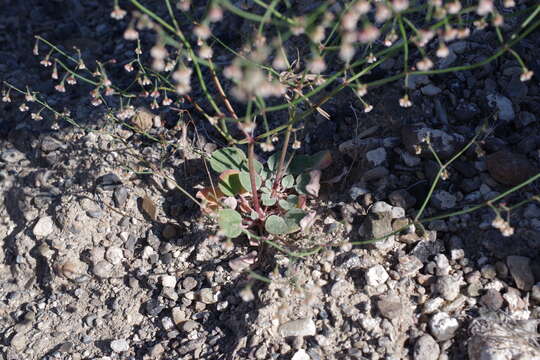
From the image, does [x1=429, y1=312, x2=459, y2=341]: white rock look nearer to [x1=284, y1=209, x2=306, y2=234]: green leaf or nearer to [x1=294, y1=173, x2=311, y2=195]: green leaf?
[x1=284, y1=209, x2=306, y2=234]: green leaf

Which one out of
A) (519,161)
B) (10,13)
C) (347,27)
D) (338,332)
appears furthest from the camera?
(10,13)

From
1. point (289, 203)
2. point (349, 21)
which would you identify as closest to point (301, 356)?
point (289, 203)

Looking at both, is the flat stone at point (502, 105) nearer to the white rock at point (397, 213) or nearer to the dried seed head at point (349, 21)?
the white rock at point (397, 213)

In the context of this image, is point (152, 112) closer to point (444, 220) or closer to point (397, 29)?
point (397, 29)

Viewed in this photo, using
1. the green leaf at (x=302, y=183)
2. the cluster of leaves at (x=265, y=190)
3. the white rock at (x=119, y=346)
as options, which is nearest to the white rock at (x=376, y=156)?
the cluster of leaves at (x=265, y=190)

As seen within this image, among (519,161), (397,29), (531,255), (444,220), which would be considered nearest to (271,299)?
(444,220)

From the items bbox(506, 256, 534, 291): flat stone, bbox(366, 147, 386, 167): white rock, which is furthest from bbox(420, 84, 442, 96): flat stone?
bbox(506, 256, 534, 291): flat stone

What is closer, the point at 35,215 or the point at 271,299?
the point at 271,299
